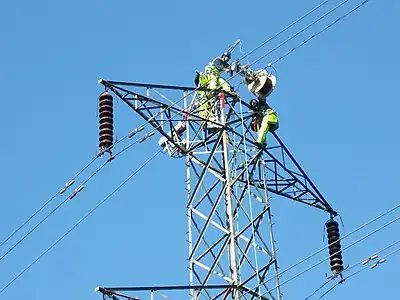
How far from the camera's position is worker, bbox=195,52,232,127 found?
111 ft

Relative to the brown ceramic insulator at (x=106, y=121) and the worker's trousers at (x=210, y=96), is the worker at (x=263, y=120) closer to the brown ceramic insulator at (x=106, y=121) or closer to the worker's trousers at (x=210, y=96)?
the worker's trousers at (x=210, y=96)

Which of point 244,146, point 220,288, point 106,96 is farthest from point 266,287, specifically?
point 106,96

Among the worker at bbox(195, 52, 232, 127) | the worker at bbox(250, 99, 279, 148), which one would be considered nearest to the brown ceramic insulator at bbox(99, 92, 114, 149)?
the worker at bbox(195, 52, 232, 127)

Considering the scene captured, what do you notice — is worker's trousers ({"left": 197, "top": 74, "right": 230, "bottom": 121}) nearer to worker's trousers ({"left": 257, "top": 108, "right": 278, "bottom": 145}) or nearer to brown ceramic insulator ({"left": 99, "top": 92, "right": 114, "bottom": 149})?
worker's trousers ({"left": 257, "top": 108, "right": 278, "bottom": 145})

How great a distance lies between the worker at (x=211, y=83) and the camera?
33875 millimetres

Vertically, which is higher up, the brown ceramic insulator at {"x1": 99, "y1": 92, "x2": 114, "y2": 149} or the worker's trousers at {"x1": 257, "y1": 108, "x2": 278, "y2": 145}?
the worker's trousers at {"x1": 257, "y1": 108, "x2": 278, "y2": 145}

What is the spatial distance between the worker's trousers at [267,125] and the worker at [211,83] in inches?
44.7

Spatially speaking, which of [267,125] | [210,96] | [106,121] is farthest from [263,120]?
[106,121]

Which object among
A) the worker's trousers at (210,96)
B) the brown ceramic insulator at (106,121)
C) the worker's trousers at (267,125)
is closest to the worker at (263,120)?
the worker's trousers at (267,125)

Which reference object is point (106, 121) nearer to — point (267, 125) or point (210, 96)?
point (210, 96)

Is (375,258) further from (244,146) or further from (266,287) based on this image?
(244,146)

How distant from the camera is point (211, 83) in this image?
1358 inches

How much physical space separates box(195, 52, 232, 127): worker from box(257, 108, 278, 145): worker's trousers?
1136mm

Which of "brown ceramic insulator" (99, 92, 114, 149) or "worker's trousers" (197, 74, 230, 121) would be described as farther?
"worker's trousers" (197, 74, 230, 121)
